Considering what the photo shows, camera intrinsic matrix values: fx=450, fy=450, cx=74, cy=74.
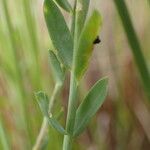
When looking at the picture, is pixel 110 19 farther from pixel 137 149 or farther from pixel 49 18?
pixel 49 18

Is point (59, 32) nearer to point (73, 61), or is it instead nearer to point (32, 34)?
point (73, 61)

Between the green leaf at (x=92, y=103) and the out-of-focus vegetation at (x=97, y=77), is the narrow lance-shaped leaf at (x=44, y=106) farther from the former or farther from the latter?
the out-of-focus vegetation at (x=97, y=77)

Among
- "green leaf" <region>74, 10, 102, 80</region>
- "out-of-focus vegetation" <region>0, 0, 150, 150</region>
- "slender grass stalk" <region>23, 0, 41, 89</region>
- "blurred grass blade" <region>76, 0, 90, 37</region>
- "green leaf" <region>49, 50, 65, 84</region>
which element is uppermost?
"blurred grass blade" <region>76, 0, 90, 37</region>

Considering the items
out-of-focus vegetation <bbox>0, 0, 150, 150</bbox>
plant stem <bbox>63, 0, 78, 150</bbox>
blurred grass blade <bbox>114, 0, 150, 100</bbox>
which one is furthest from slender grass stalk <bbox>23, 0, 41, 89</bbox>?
plant stem <bbox>63, 0, 78, 150</bbox>

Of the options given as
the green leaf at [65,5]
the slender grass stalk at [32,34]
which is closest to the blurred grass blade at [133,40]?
the green leaf at [65,5]

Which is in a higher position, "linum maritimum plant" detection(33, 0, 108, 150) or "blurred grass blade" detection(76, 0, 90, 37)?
"blurred grass blade" detection(76, 0, 90, 37)

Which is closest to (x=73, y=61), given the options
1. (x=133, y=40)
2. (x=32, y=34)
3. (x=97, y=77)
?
(x=133, y=40)

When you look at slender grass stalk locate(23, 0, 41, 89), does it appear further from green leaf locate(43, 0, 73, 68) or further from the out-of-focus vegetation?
green leaf locate(43, 0, 73, 68)

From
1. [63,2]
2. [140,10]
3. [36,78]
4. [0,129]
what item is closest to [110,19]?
[140,10]
